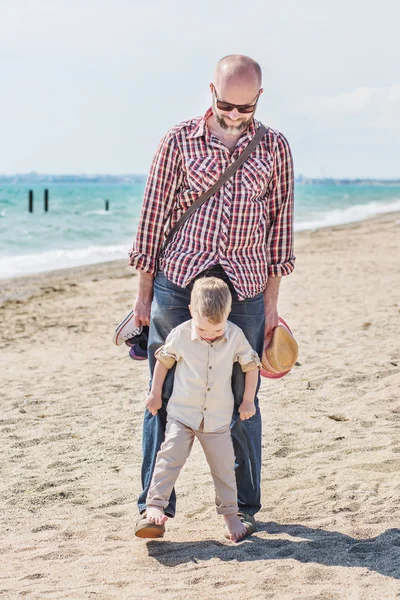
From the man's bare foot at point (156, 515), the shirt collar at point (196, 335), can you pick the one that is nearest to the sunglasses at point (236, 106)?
the shirt collar at point (196, 335)

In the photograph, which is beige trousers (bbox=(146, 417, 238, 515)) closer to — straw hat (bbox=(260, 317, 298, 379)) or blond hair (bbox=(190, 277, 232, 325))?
straw hat (bbox=(260, 317, 298, 379))

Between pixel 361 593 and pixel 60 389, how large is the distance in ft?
12.9

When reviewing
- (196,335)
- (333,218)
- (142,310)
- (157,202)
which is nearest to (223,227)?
(157,202)

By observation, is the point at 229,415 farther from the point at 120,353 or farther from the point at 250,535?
the point at 120,353

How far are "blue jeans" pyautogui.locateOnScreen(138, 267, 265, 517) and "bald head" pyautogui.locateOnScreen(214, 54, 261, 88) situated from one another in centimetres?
77

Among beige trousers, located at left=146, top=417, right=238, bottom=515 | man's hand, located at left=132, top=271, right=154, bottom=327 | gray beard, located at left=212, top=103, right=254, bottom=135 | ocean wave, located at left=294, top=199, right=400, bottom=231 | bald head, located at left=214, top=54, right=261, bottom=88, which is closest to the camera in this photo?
bald head, located at left=214, top=54, right=261, bottom=88

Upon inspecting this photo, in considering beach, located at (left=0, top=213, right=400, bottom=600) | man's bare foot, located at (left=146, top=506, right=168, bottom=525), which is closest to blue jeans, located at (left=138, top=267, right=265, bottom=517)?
man's bare foot, located at (left=146, top=506, right=168, bottom=525)

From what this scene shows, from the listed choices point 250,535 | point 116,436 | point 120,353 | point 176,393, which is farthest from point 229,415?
point 120,353

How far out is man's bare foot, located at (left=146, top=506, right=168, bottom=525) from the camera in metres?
3.38

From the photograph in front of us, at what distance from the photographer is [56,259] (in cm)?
1994

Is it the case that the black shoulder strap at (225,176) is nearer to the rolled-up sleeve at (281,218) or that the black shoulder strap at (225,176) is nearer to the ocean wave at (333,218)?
the rolled-up sleeve at (281,218)

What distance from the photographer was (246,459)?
3586 millimetres

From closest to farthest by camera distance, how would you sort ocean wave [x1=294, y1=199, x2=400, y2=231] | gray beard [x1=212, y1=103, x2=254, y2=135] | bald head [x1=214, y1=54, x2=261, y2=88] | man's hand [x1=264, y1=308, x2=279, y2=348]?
1. bald head [x1=214, y1=54, x2=261, y2=88]
2. gray beard [x1=212, y1=103, x2=254, y2=135]
3. man's hand [x1=264, y1=308, x2=279, y2=348]
4. ocean wave [x1=294, y1=199, x2=400, y2=231]

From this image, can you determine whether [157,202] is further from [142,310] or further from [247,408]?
[247,408]
